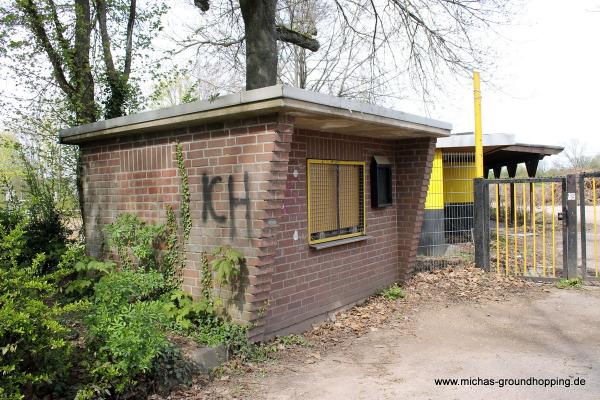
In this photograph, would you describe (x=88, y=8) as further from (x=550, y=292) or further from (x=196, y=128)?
(x=550, y=292)

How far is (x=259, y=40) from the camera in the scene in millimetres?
8578

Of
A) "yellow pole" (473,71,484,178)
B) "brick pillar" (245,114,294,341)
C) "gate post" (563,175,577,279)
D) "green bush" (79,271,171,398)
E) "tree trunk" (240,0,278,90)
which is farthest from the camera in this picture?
"yellow pole" (473,71,484,178)

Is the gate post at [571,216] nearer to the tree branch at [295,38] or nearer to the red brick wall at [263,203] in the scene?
the red brick wall at [263,203]

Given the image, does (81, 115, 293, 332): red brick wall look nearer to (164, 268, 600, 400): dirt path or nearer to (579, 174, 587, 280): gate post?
(164, 268, 600, 400): dirt path

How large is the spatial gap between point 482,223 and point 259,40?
528 centimetres

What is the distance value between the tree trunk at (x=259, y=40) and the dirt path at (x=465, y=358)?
5053mm

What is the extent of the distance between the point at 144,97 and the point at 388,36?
17.6 feet

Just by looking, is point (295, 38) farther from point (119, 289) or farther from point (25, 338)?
point (25, 338)

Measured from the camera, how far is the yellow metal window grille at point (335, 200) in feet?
19.6

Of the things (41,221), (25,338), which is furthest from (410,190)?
(41,221)

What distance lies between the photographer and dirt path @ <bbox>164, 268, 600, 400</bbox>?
13.4 feet

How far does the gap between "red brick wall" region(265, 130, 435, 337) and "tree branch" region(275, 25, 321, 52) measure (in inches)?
179

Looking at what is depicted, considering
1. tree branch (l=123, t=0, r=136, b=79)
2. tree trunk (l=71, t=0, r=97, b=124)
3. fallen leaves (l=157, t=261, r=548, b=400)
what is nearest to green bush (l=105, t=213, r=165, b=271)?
fallen leaves (l=157, t=261, r=548, b=400)

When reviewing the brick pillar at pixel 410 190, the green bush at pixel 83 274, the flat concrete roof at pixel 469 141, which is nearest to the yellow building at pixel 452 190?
the flat concrete roof at pixel 469 141
